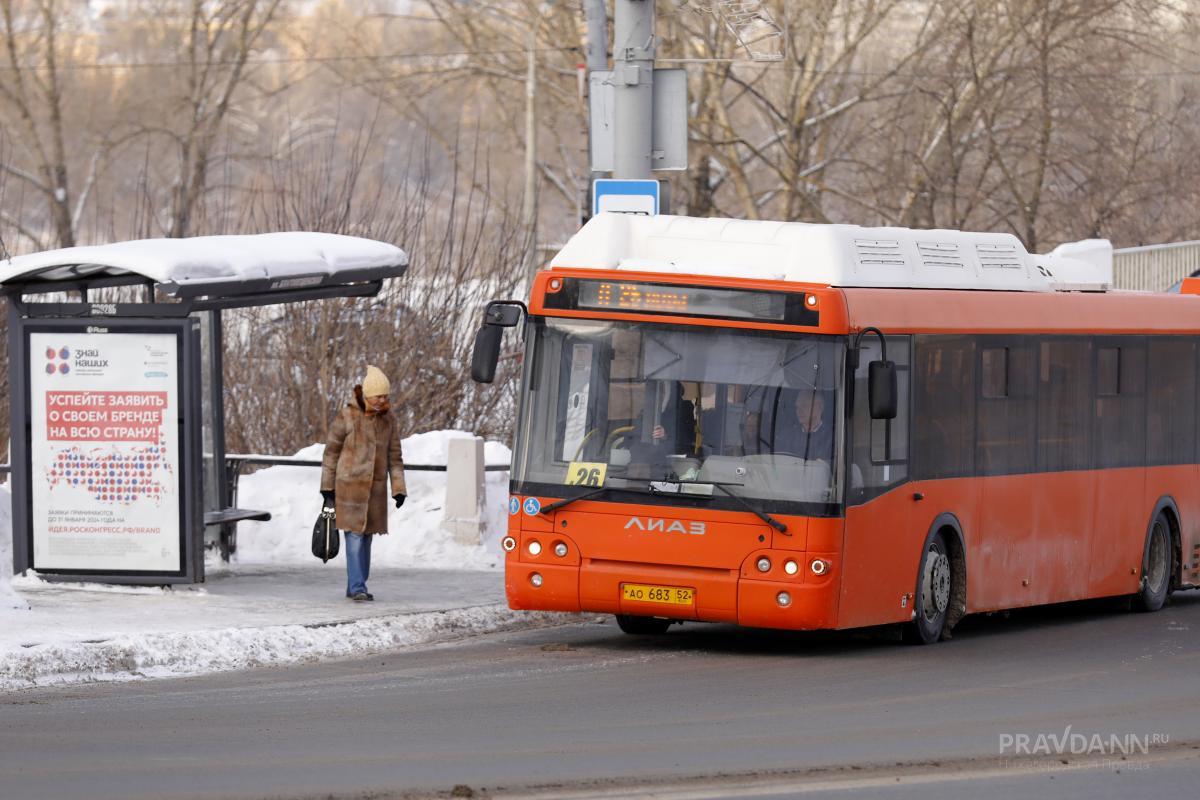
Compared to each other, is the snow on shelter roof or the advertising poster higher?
the snow on shelter roof

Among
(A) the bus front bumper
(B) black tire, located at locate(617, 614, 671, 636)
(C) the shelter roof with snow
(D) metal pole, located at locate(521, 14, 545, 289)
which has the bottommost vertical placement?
(B) black tire, located at locate(617, 614, 671, 636)

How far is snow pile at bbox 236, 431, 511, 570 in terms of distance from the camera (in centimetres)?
1703

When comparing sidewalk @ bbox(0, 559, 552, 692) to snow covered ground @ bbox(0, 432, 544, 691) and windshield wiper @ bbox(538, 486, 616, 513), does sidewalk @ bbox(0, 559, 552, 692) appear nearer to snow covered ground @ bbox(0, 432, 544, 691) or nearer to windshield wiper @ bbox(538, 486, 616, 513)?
snow covered ground @ bbox(0, 432, 544, 691)

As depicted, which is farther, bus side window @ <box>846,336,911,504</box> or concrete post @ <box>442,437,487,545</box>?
concrete post @ <box>442,437,487,545</box>

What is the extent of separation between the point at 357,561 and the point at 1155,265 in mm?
25420

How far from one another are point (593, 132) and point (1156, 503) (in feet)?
18.2

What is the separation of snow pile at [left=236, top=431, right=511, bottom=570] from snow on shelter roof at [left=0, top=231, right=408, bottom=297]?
2.43 meters

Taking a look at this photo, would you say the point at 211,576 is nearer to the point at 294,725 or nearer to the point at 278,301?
the point at 278,301

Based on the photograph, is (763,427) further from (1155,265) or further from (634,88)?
(1155,265)

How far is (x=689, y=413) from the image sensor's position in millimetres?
12062

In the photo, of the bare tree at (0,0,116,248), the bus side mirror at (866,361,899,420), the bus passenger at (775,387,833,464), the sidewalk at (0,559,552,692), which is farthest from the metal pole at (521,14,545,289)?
the bus side mirror at (866,361,899,420)

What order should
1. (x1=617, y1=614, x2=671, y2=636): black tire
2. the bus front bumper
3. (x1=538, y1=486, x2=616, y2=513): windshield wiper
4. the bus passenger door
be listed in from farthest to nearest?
(x1=617, y1=614, x2=671, y2=636): black tire → (x1=538, y1=486, x2=616, y2=513): windshield wiper → the bus passenger door → the bus front bumper

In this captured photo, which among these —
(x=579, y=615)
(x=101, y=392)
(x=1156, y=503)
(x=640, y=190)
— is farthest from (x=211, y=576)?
(x=1156, y=503)

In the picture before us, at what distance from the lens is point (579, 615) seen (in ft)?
48.9
